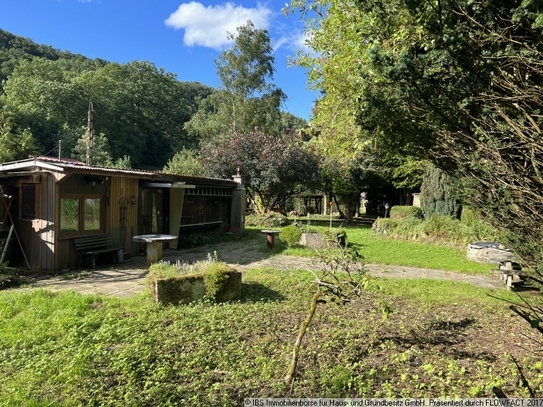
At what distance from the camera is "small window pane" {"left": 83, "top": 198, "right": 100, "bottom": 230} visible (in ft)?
30.0

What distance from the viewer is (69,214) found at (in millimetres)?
8695

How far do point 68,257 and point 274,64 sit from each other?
22.3 metres

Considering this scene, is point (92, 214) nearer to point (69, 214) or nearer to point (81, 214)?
point (81, 214)

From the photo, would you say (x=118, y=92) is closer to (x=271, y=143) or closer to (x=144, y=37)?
(x=144, y=37)

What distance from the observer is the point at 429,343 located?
4.26 metres

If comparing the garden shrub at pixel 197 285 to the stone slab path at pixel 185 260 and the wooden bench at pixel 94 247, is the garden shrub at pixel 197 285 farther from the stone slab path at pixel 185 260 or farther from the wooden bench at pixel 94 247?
the wooden bench at pixel 94 247

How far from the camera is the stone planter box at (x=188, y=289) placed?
5570mm

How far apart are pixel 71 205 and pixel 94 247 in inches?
47.4

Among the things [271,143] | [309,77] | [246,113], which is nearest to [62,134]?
[246,113]

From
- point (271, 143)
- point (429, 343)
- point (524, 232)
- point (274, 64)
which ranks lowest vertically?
point (429, 343)

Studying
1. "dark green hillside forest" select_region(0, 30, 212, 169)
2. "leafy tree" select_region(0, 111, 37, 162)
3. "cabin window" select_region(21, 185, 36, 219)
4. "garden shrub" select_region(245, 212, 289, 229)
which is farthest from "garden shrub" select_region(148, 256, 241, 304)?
"dark green hillside forest" select_region(0, 30, 212, 169)

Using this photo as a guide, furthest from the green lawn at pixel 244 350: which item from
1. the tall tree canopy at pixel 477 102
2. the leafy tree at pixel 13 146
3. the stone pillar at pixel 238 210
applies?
the leafy tree at pixel 13 146

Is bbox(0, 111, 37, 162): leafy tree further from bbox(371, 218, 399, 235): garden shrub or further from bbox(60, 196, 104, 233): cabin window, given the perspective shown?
bbox(371, 218, 399, 235): garden shrub

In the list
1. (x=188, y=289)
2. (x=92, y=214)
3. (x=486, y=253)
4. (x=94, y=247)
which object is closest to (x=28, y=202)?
(x=92, y=214)
